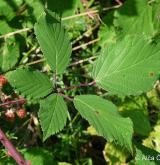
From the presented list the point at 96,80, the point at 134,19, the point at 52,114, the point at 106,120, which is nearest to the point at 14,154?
the point at 52,114

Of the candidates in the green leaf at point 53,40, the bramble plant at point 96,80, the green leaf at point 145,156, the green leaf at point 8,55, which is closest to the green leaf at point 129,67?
the bramble plant at point 96,80

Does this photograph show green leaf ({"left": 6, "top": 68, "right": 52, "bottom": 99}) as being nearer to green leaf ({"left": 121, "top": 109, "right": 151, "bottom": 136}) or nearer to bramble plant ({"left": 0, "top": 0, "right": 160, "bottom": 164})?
bramble plant ({"left": 0, "top": 0, "right": 160, "bottom": 164})

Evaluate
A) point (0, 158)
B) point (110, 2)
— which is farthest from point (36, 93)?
point (110, 2)

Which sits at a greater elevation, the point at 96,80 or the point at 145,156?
the point at 96,80

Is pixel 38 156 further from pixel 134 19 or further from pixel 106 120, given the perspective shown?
pixel 134 19

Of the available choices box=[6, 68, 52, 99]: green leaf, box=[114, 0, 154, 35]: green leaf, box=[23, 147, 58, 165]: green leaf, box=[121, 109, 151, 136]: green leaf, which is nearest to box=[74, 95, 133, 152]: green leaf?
box=[6, 68, 52, 99]: green leaf

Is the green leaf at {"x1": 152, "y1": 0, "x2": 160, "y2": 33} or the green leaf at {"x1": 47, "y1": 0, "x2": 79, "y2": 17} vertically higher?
the green leaf at {"x1": 47, "y1": 0, "x2": 79, "y2": 17}

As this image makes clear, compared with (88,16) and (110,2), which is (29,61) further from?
(110,2)
